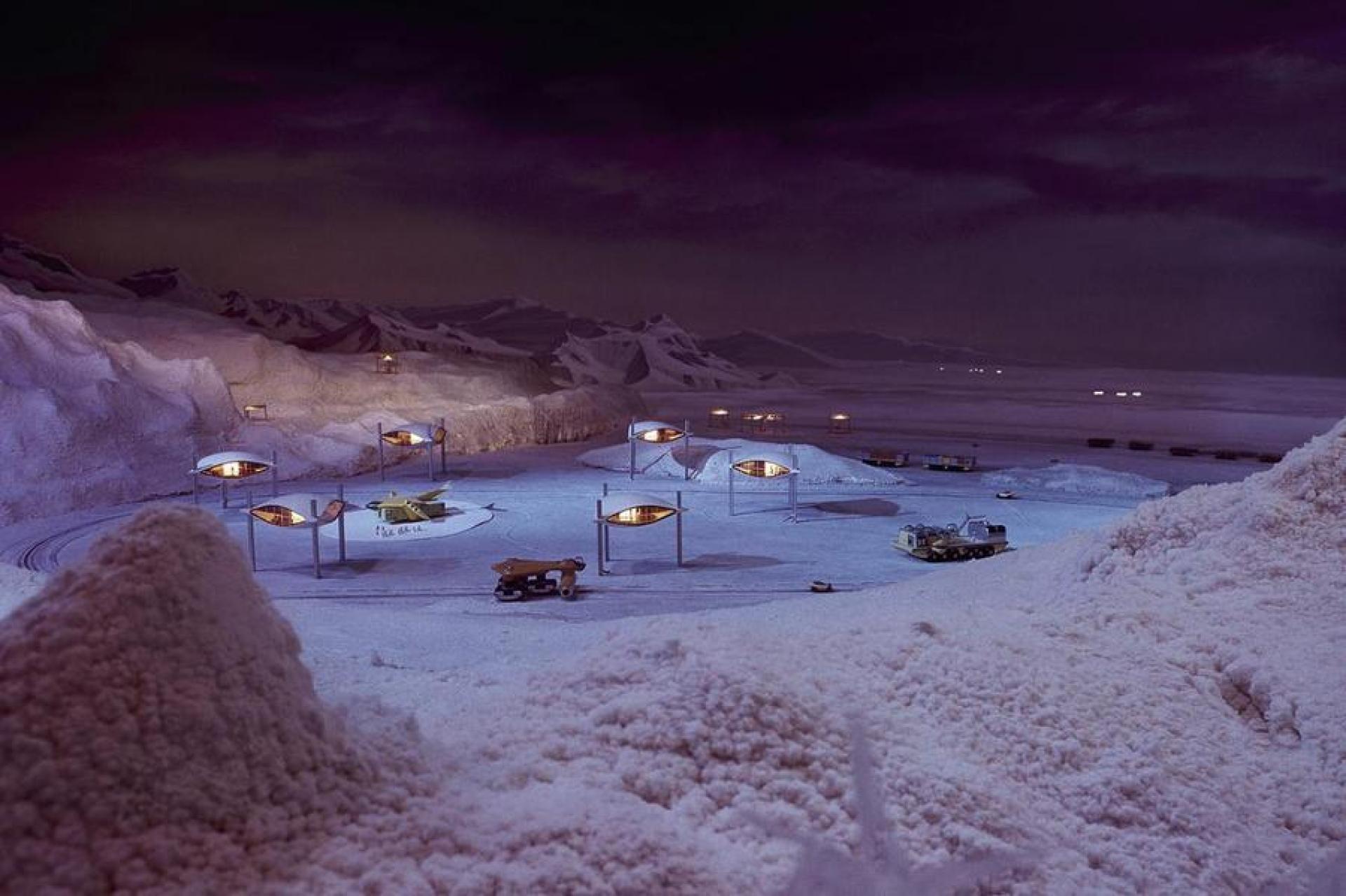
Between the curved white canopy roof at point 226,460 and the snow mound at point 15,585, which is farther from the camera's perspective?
the curved white canopy roof at point 226,460

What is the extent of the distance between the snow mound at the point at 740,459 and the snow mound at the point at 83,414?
12843 mm

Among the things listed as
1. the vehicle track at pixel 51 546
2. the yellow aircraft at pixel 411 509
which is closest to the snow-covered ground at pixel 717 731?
the vehicle track at pixel 51 546

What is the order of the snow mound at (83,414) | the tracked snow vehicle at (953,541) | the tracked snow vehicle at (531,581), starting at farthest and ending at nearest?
the snow mound at (83,414) → the tracked snow vehicle at (953,541) → the tracked snow vehicle at (531,581)

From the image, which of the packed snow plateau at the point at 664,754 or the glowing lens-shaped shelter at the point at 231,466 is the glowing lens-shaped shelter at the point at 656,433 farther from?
the packed snow plateau at the point at 664,754

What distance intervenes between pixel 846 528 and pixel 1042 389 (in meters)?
55.9

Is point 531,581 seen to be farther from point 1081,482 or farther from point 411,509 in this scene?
point 1081,482

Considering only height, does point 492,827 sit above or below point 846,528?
above

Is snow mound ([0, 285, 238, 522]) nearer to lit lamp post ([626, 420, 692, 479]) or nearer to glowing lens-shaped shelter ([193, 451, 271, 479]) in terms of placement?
glowing lens-shaped shelter ([193, 451, 271, 479])

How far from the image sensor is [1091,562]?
7.94 metres

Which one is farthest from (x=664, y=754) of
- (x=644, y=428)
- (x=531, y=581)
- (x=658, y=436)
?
(x=658, y=436)

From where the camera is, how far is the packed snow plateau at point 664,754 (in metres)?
2.25

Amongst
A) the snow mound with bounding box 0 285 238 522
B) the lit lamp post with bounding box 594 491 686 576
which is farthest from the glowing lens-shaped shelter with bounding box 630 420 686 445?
the snow mound with bounding box 0 285 238 522

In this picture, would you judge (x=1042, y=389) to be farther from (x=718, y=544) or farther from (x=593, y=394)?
(x=718, y=544)

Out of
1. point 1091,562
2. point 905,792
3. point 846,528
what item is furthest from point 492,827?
point 846,528
